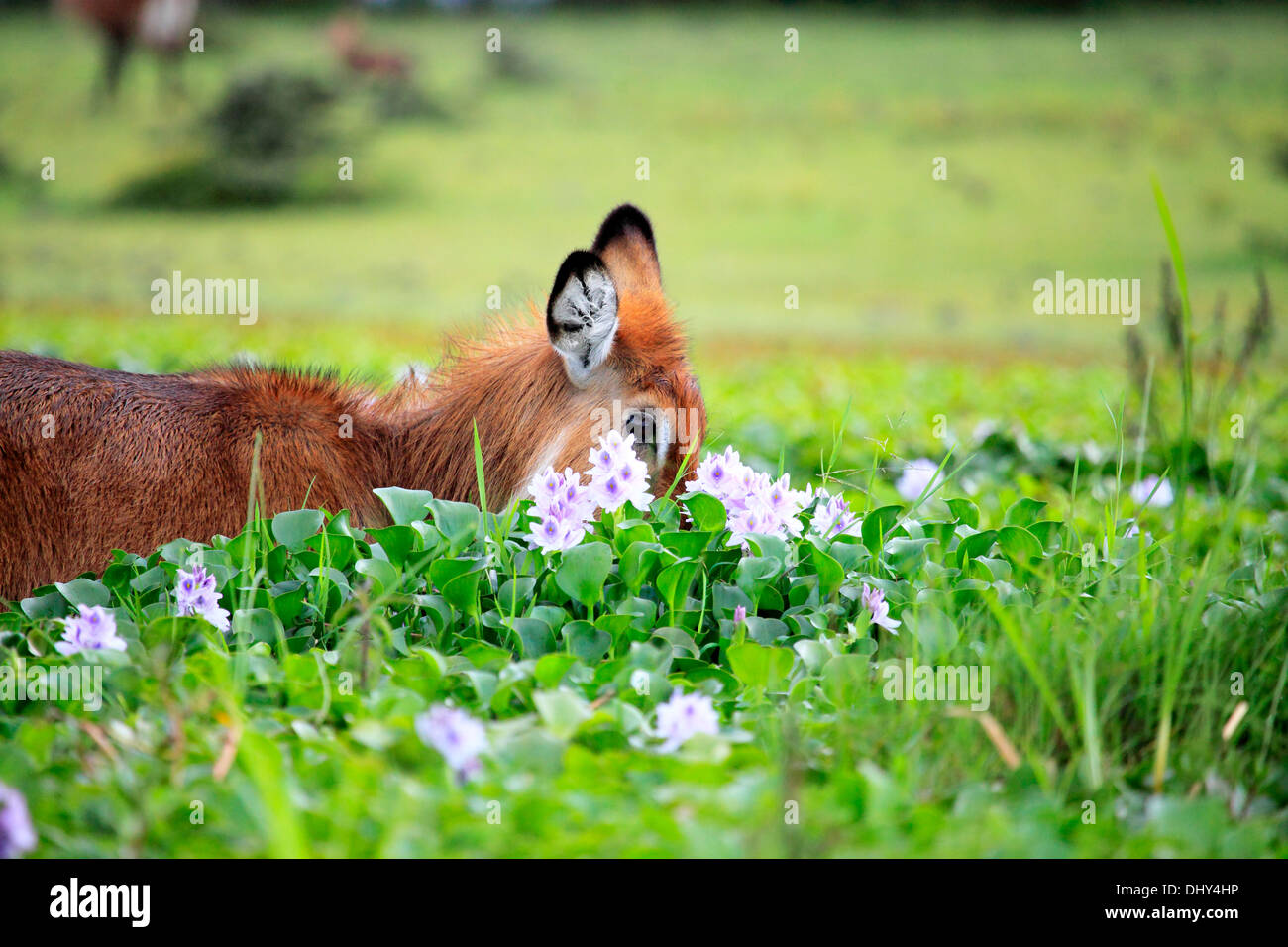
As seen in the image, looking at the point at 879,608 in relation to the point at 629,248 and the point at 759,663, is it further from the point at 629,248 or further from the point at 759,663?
the point at 629,248

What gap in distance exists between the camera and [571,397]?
3939 mm

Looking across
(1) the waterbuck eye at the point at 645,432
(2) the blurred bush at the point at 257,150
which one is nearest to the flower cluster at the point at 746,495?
(1) the waterbuck eye at the point at 645,432

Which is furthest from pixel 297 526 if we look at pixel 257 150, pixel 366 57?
pixel 366 57

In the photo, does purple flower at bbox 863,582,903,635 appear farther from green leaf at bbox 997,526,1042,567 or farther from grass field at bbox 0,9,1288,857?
green leaf at bbox 997,526,1042,567

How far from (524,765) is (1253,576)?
8.06ft

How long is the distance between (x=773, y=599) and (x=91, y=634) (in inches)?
66.7

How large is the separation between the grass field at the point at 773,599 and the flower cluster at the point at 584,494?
0.08 meters

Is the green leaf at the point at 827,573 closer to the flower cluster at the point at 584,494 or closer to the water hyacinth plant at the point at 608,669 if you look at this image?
the water hyacinth plant at the point at 608,669

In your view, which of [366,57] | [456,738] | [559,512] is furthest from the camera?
[366,57]

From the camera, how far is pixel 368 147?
2036cm

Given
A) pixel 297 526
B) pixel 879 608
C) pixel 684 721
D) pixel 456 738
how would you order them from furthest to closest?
pixel 297 526, pixel 879 608, pixel 684 721, pixel 456 738

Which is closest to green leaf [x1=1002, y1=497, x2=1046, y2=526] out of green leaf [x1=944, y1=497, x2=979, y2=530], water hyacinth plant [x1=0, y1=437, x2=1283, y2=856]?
water hyacinth plant [x1=0, y1=437, x2=1283, y2=856]

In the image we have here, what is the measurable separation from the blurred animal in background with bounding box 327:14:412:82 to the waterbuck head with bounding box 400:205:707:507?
18721mm

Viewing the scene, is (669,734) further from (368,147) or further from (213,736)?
(368,147)
